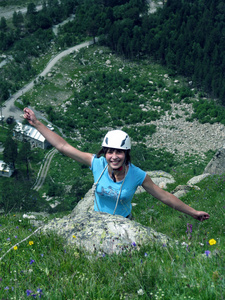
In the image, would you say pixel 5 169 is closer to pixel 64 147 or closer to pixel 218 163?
pixel 218 163

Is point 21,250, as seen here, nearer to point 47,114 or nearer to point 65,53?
point 47,114

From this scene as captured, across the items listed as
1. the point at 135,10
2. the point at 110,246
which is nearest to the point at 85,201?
the point at 110,246

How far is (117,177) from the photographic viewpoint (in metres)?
6.21

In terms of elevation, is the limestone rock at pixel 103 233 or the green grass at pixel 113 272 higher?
the green grass at pixel 113 272

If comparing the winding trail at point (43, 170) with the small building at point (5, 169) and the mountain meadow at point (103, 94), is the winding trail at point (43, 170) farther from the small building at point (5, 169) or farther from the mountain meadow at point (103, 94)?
the small building at point (5, 169)

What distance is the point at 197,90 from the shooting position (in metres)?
83.8

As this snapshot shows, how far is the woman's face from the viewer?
19.5 feet

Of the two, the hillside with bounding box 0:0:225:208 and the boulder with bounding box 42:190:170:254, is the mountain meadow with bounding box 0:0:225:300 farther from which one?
the boulder with bounding box 42:190:170:254

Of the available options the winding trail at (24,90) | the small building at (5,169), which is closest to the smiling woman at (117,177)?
the small building at (5,169)

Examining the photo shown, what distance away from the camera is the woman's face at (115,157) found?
5941mm

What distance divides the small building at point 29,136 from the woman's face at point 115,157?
234 feet

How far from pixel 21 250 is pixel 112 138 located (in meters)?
2.09

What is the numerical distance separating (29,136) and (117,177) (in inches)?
2948

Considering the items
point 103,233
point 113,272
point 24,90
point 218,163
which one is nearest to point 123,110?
point 24,90
